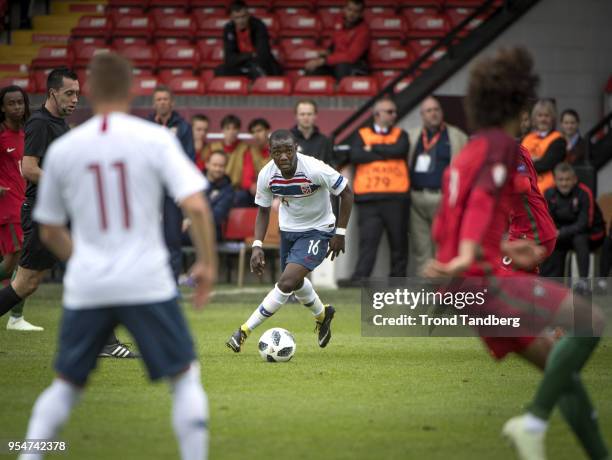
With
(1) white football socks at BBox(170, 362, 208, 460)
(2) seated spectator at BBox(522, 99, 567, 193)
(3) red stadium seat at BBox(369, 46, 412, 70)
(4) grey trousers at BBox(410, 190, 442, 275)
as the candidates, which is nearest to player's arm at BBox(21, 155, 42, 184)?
(1) white football socks at BBox(170, 362, 208, 460)

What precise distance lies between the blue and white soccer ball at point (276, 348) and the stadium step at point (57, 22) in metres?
13.9

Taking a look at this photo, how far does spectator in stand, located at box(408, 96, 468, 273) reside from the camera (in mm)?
15133

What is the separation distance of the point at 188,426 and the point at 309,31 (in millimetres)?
16110

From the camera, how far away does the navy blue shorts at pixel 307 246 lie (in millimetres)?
9688

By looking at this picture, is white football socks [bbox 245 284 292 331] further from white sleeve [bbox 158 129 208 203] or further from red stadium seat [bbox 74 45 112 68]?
red stadium seat [bbox 74 45 112 68]

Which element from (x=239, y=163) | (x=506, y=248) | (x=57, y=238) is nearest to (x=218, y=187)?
(x=239, y=163)

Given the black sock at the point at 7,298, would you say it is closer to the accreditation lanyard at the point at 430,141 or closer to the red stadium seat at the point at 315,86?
the accreditation lanyard at the point at 430,141

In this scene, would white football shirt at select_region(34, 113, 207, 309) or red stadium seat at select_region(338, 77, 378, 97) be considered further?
red stadium seat at select_region(338, 77, 378, 97)

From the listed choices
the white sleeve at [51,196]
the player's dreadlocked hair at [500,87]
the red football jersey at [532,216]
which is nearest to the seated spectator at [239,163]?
the red football jersey at [532,216]

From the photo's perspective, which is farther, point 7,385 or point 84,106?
point 84,106

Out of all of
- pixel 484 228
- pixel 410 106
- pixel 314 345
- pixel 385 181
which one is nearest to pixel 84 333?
pixel 484 228

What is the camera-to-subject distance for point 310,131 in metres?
14.4

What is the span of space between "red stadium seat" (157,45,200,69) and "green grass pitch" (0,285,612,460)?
9.71m

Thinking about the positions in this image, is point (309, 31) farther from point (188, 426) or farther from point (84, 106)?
point (188, 426)
